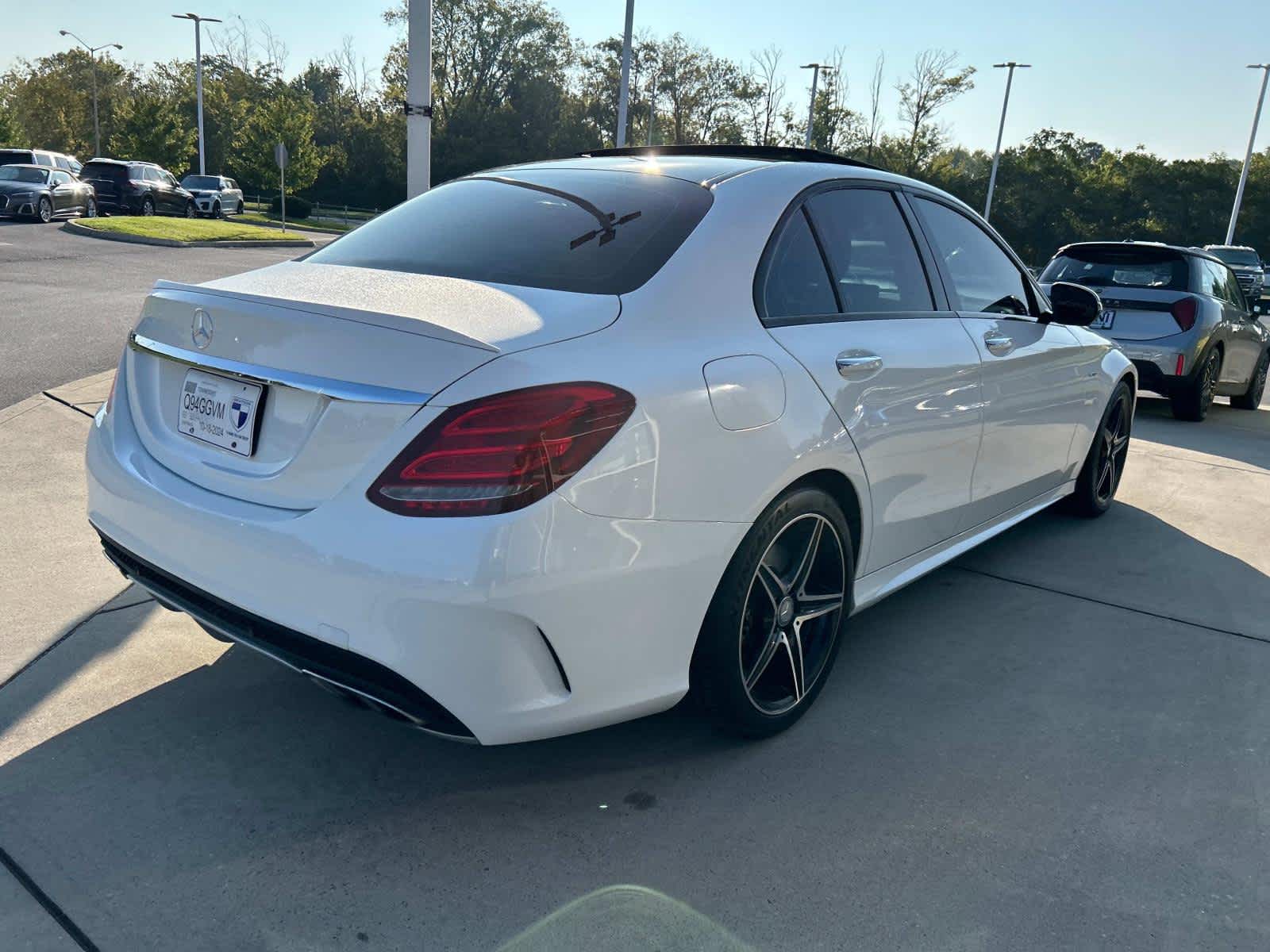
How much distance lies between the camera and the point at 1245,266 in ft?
106

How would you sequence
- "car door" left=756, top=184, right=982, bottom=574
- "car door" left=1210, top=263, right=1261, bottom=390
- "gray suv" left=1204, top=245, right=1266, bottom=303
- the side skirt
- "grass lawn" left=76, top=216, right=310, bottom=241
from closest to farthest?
"car door" left=756, top=184, right=982, bottom=574 → the side skirt → "car door" left=1210, top=263, right=1261, bottom=390 → "grass lawn" left=76, top=216, right=310, bottom=241 → "gray suv" left=1204, top=245, right=1266, bottom=303

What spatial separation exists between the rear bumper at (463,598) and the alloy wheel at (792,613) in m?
0.35

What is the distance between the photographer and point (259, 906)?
227cm

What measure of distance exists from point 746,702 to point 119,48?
6331cm

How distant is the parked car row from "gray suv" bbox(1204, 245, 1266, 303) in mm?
30472

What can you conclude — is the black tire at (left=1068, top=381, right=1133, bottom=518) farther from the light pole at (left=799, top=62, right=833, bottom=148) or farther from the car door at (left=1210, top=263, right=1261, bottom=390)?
the light pole at (left=799, top=62, right=833, bottom=148)

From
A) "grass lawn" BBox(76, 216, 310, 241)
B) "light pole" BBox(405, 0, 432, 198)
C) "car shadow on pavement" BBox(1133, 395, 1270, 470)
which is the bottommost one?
"grass lawn" BBox(76, 216, 310, 241)

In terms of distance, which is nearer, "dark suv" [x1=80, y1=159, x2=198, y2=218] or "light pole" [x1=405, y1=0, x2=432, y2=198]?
"light pole" [x1=405, y1=0, x2=432, y2=198]

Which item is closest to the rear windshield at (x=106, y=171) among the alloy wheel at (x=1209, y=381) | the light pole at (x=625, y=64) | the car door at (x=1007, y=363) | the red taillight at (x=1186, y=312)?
the light pole at (x=625, y=64)

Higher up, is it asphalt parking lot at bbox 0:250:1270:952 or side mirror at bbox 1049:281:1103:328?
side mirror at bbox 1049:281:1103:328

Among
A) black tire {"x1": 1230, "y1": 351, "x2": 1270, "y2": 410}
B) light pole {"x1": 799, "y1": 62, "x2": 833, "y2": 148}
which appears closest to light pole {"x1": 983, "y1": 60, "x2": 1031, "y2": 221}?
light pole {"x1": 799, "y1": 62, "x2": 833, "y2": 148}

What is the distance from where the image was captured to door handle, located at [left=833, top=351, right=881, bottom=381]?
3.04 m

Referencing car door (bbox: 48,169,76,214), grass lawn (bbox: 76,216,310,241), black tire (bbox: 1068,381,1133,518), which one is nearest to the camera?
black tire (bbox: 1068,381,1133,518)

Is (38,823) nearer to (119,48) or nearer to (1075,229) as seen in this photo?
(1075,229)
